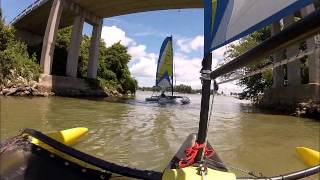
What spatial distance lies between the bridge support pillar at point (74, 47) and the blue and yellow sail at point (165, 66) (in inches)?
345

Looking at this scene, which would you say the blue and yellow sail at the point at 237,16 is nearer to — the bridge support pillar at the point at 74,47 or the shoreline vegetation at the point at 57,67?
the shoreline vegetation at the point at 57,67

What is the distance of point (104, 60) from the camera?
4688 cm

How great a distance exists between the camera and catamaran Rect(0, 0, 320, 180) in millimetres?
2822

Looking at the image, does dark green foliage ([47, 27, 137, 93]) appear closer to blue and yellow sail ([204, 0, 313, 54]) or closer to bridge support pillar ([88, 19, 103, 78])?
bridge support pillar ([88, 19, 103, 78])

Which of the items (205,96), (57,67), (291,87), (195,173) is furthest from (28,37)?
(195,173)

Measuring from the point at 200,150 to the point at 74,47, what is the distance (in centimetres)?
3475

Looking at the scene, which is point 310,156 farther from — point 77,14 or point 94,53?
point 94,53

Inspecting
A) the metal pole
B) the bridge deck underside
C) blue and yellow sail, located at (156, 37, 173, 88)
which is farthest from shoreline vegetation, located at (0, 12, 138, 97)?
the metal pole

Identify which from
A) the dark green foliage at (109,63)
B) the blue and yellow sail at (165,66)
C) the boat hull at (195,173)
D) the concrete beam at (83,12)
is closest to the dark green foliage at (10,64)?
the concrete beam at (83,12)

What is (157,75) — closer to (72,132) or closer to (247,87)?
(247,87)

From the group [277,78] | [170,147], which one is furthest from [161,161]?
[277,78]

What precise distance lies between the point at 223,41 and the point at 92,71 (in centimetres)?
3760

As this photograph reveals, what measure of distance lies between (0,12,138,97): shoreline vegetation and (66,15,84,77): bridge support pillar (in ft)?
5.23

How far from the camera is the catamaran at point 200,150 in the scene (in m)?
2.82
